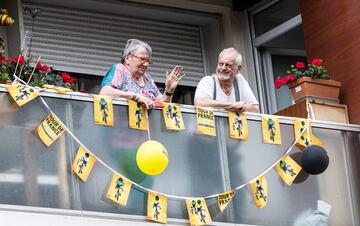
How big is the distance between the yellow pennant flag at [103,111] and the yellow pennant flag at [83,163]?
1.08 feet

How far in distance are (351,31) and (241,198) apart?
266 cm

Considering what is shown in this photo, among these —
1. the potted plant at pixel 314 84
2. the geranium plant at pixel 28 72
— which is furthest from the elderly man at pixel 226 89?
the geranium plant at pixel 28 72

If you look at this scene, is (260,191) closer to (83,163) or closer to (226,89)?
(226,89)

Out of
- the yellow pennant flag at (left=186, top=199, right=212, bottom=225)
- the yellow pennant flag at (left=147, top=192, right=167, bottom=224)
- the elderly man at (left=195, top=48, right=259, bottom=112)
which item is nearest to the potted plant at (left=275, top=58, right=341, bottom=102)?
the elderly man at (left=195, top=48, right=259, bottom=112)

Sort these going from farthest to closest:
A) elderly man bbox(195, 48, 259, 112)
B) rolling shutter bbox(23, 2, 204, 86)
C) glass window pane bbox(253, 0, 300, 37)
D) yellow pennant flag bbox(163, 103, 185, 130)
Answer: glass window pane bbox(253, 0, 300, 37) < rolling shutter bbox(23, 2, 204, 86) < elderly man bbox(195, 48, 259, 112) < yellow pennant flag bbox(163, 103, 185, 130)

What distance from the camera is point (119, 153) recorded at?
423 inches

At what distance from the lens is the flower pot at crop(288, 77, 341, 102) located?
12.8 m

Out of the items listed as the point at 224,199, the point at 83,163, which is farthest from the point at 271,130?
the point at 83,163

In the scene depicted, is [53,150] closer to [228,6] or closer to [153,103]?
[153,103]

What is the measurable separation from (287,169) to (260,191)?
0.46 metres

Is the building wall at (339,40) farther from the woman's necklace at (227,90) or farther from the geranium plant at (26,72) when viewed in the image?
the geranium plant at (26,72)

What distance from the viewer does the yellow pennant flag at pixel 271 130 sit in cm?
1179

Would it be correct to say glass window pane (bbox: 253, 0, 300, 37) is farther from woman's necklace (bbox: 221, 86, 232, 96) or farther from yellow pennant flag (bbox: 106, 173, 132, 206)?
yellow pennant flag (bbox: 106, 173, 132, 206)

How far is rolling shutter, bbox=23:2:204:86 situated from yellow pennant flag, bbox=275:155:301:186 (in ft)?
11.2
